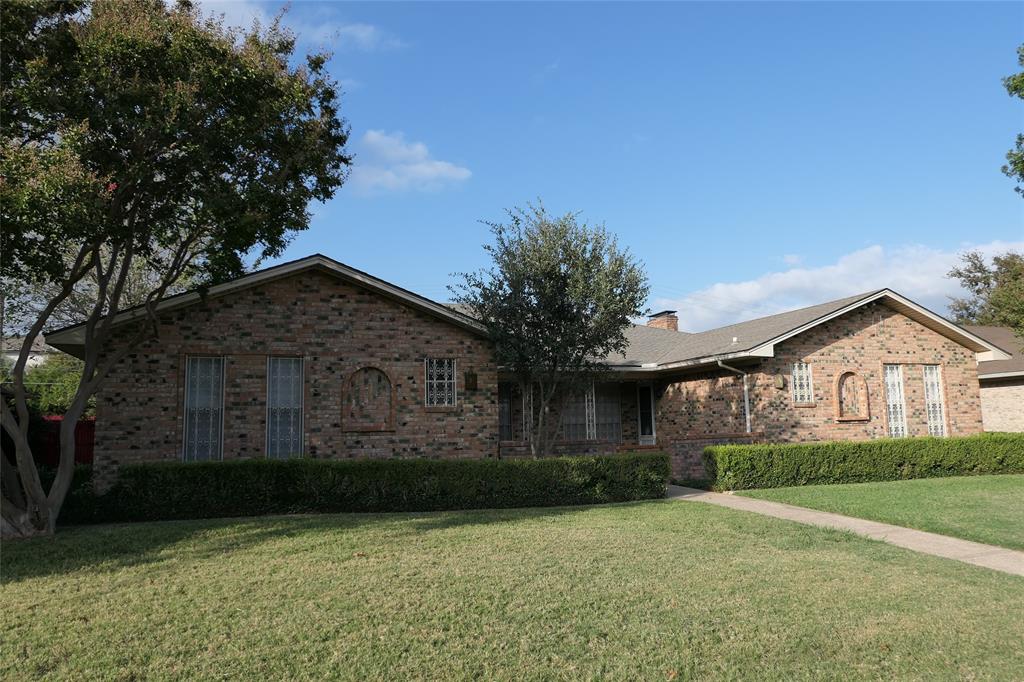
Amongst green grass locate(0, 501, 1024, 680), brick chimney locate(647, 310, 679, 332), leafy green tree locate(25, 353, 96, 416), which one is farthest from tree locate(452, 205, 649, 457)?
leafy green tree locate(25, 353, 96, 416)

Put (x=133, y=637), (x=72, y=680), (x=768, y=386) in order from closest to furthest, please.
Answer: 1. (x=72, y=680)
2. (x=133, y=637)
3. (x=768, y=386)

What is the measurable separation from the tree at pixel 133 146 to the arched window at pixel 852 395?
14.7m

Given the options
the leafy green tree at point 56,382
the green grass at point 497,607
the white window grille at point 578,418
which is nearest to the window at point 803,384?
the white window grille at point 578,418

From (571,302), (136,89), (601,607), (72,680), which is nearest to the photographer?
(72,680)

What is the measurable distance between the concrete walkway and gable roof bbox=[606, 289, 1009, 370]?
493 centimetres

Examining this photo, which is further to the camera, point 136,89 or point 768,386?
point 768,386

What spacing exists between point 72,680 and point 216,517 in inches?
296

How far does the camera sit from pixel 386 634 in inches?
216

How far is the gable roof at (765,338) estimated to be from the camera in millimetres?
18312

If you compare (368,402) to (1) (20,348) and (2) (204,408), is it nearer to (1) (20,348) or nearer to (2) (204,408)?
(2) (204,408)

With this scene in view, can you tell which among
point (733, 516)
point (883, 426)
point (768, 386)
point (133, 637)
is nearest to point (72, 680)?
point (133, 637)

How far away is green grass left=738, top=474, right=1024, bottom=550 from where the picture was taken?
34.3 feet

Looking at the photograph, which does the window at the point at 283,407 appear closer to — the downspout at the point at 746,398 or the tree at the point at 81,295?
the downspout at the point at 746,398

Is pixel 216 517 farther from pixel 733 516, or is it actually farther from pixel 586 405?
pixel 586 405
